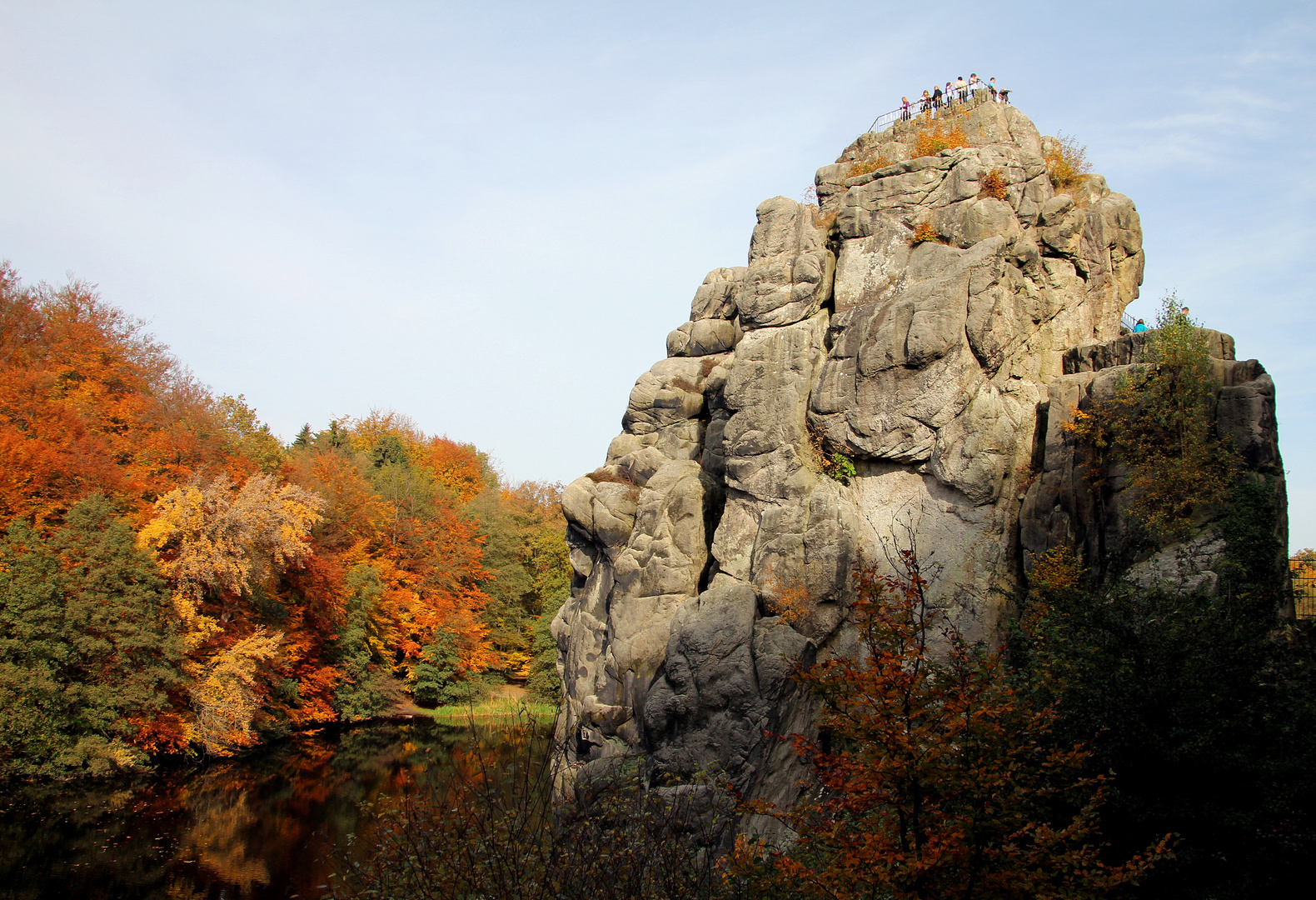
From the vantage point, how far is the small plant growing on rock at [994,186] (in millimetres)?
22891

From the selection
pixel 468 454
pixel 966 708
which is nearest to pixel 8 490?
pixel 966 708

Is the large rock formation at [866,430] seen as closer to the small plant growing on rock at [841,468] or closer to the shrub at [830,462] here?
the shrub at [830,462]

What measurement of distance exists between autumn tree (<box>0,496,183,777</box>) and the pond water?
3.49ft

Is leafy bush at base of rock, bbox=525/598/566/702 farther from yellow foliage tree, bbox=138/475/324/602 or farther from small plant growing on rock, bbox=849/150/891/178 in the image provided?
small plant growing on rock, bbox=849/150/891/178

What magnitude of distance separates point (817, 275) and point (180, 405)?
25.2 metres

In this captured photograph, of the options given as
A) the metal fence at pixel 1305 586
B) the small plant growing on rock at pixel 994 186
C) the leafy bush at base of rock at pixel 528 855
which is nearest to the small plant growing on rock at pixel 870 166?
the small plant growing on rock at pixel 994 186

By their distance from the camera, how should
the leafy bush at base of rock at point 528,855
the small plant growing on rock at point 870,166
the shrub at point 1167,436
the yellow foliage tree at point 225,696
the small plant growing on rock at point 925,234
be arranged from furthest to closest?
the yellow foliage tree at point 225,696 → the small plant growing on rock at point 870,166 → the small plant growing on rock at point 925,234 → the shrub at point 1167,436 → the leafy bush at base of rock at point 528,855

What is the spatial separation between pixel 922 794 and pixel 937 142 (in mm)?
21230

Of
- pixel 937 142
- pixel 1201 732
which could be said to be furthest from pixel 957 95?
pixel 1201 732

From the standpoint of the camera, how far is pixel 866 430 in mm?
21484

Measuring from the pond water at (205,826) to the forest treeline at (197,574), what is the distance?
1132 millimetres

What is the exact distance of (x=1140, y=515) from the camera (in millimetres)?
17406

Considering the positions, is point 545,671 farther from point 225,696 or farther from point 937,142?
point 937,142

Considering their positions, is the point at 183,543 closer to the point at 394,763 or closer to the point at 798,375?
the point at 394,763
